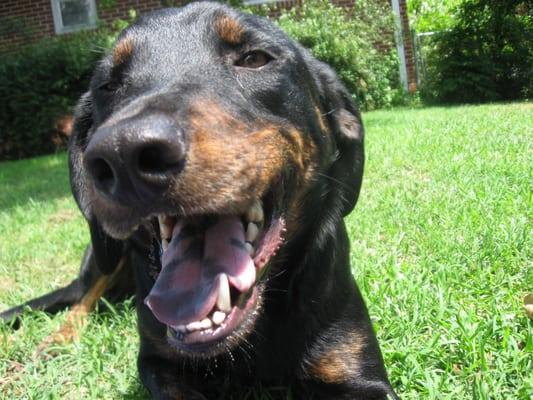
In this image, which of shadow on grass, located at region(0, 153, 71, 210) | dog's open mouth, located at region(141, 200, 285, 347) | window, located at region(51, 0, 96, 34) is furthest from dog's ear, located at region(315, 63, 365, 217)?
window, located at region(51, 0, 96, 34)

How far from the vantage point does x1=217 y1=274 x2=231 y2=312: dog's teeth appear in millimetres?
1766

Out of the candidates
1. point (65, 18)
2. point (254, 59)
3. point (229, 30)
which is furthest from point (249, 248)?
point (65, 18)

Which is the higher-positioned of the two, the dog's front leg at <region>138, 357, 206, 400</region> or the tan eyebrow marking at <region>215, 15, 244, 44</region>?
the tan eyebrow marking at <region>215, 15, 244, 44</region>

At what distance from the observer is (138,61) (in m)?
2.22

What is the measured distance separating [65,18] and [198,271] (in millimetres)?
16235

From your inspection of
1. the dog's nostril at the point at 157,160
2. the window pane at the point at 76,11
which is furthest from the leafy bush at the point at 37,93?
the dog's nostril at the point at 157,160

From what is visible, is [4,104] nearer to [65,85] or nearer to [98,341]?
[65,85]

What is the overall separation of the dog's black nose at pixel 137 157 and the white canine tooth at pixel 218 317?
46 cm

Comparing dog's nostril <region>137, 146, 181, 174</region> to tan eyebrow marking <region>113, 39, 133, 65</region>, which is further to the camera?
tan eyebrow marking <region>113, 39, 133, 65</region>

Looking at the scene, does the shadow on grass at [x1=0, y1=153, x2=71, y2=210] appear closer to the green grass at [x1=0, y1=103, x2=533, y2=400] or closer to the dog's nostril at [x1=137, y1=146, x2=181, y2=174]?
the green grass at [x1=0, y1=103, x2=533, y2=400]

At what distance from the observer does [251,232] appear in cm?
201

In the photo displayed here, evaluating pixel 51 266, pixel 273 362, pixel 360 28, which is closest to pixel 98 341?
pixel 273 362

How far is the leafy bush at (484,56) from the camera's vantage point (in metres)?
13.8

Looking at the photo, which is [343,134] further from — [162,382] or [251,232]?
[162,382]
